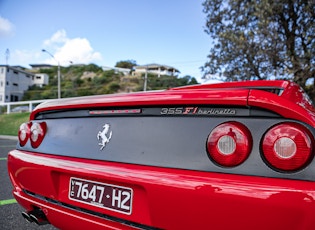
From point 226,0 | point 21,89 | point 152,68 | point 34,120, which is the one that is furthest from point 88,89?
point 34,120

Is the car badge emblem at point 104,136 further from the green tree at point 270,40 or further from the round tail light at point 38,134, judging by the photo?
the green tree at point 270,40

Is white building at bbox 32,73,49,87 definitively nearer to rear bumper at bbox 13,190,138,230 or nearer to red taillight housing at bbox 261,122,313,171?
rear bumper at bbox 13,190,138,230

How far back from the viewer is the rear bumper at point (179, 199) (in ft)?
3.25

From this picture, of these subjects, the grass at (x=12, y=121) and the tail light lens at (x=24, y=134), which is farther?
the grass at (x=12, y=121)

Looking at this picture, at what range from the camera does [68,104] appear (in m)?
1.73

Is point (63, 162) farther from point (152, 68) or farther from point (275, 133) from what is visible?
point (152, 68)

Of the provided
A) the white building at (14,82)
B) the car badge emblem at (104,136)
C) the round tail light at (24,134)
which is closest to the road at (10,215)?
the round tail light at (24,134)

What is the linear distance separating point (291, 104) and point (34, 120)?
1.68 metres

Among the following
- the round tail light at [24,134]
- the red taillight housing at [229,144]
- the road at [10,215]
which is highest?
the red taillight housing at [229,144]

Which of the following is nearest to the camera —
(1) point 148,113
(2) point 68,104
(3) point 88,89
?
(1) point 148,113

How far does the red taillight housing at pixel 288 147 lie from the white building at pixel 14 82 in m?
69.3

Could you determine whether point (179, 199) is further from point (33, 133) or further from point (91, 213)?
point (33, 133)

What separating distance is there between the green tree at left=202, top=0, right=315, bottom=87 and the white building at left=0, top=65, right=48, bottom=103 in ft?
204

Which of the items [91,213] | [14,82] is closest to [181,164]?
[91,213]
